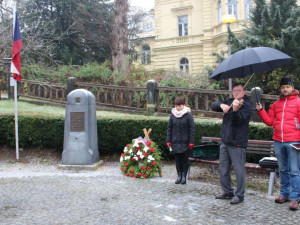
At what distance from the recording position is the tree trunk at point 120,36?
17359 millimetres

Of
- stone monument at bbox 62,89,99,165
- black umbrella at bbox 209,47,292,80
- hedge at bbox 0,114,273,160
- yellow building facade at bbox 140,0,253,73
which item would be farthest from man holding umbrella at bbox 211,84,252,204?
yellow building facade at bbox 140,0,253,73

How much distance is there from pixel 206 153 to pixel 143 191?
1.60 metres

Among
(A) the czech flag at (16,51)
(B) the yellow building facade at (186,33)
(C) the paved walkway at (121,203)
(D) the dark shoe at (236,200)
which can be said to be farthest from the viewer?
(B) the yellow building facade at (186,33)

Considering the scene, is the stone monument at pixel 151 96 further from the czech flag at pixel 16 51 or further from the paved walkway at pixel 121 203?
the paved walkway at pixel 121 203

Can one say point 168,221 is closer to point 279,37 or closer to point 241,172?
point 241,172

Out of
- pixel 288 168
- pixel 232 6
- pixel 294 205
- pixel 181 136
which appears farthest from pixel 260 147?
pixel 232 6

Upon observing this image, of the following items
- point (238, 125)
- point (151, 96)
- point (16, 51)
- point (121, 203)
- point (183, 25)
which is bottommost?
point (121, 203)

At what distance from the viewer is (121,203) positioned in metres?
4.84

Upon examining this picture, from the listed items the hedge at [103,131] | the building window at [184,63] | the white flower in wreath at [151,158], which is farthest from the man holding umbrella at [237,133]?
the building window at [184,63]

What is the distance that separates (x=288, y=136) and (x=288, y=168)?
1.79ft

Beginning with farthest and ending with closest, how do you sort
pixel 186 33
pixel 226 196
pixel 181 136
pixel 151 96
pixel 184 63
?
1. pixel 186 33
2. pixel 184 63
3. pixel 151 96
4. pixel 181 136
5. pixel 226 196

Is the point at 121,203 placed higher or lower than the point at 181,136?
lower

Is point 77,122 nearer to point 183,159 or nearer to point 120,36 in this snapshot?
point 183,159

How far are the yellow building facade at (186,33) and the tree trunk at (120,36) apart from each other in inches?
469
